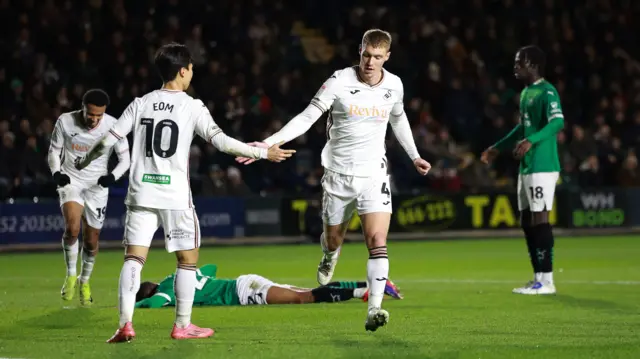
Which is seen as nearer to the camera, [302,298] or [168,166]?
[168,166]

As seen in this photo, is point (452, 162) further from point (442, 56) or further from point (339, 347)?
point (339, 347)

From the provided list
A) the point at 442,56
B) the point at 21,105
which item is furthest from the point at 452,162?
the point at 21,105

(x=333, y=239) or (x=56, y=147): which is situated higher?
(x=56, y=147)

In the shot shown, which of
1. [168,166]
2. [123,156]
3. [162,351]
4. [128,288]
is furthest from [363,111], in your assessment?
[123,156]

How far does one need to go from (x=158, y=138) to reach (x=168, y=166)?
221 mm

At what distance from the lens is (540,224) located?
12.4m

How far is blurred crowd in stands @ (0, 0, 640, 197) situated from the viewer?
23.3 meters

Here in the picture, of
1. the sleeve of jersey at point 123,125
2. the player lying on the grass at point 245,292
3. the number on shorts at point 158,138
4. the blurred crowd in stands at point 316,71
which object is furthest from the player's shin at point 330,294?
the blurred crowd in stands at point 316,71

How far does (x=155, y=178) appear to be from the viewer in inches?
323

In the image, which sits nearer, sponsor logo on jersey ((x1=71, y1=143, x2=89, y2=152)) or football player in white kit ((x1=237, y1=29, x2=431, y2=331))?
football player in white kit ((x1=237, y1=29, x2=431, y2=331))

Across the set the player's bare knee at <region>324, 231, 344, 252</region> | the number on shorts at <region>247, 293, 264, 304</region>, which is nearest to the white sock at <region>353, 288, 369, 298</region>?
the player's bare knee at <region>324, 231, 344, 252</region>

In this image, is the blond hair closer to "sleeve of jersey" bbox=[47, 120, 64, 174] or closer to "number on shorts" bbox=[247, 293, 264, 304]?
"number on shorts" bbox=[247, 293, 264, 304]

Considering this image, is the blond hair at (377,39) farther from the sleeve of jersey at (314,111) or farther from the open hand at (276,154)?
the open hand at (276,154)

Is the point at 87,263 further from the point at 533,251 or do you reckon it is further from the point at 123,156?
the point at 533,251
